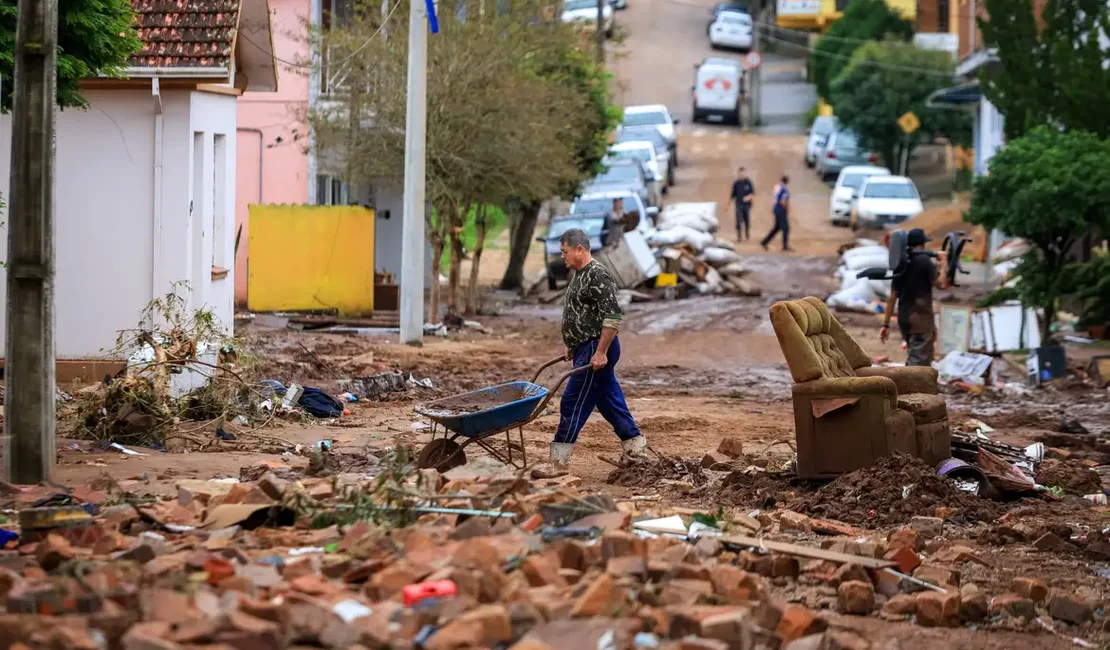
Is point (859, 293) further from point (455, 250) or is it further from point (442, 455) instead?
point (442, 455)

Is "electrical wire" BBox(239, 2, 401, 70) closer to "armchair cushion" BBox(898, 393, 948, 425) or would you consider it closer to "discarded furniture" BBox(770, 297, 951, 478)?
"discarded furniture" BBox(770, 297, 951, 478)

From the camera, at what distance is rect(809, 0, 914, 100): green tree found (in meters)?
59.4

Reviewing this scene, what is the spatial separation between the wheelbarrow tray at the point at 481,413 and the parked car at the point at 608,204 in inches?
864

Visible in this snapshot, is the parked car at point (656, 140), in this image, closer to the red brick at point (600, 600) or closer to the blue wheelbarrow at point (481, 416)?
the blue wheelbarrow at point (481, 416)

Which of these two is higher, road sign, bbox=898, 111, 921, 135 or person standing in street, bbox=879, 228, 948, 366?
road sign, bbox=898, 111, 921, 135

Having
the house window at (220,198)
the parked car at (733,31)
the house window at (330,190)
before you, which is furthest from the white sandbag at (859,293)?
the parked car at (733,31)

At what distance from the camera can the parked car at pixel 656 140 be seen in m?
45.5

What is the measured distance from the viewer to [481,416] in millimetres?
9805

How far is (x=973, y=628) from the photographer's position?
7.18 m

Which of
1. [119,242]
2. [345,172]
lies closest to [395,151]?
[345,172]

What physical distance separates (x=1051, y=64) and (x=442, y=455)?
2127 cm

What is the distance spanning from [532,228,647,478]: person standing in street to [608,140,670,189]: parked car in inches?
1143

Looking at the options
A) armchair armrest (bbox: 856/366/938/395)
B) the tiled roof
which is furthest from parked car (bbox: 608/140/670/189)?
armchair armrest (bbox: 856/366/938/395)

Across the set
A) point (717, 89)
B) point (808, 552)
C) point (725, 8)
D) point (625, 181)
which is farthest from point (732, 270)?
point (725, 8)
